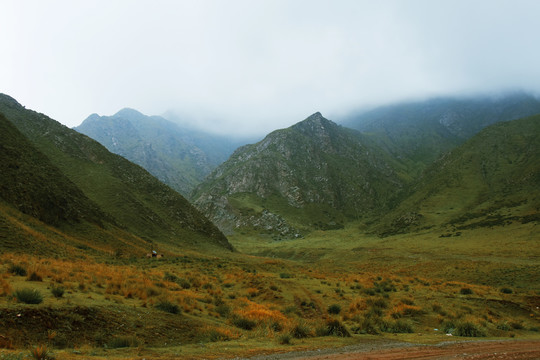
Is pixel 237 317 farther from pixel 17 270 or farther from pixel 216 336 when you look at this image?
pixel 17 270

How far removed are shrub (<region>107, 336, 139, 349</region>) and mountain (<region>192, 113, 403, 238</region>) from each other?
126754 millimetres

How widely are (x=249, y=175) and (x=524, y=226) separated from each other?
126254 millimetres

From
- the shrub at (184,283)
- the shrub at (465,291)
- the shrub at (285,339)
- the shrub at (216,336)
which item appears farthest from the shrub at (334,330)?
the shrub at (465,291)

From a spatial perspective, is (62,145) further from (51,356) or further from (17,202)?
(51,356)

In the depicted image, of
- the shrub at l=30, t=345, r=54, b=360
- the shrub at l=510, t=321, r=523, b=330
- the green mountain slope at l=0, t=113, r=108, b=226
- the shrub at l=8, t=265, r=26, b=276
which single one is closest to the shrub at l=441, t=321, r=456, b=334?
the shrub at l=510, t=321, r=523, b=330

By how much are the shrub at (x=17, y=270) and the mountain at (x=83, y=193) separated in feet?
43.7

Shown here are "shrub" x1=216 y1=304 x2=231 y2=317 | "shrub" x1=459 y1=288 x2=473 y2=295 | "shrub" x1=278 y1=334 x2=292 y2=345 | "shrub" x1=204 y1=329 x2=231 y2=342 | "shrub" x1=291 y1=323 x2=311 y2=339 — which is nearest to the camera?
"shrub" x1=278 y1=334 x2=292 y2=345

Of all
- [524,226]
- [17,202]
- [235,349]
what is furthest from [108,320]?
[524,226]

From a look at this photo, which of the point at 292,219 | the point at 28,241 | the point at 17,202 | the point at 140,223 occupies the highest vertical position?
the point at 17,202

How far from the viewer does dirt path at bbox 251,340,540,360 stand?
923 centimetres

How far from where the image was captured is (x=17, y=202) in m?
35.0

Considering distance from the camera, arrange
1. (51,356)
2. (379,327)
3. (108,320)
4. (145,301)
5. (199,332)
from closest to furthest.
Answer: (51,356) → (108,320) → (199,332) → (145,301) → (379,327)

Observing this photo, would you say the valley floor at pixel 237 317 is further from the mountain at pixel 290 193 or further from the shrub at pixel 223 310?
the mountain at pixel 290 193

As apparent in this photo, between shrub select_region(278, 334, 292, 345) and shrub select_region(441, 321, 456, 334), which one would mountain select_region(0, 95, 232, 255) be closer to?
shrub select_region(278, 334, 292, 345)
